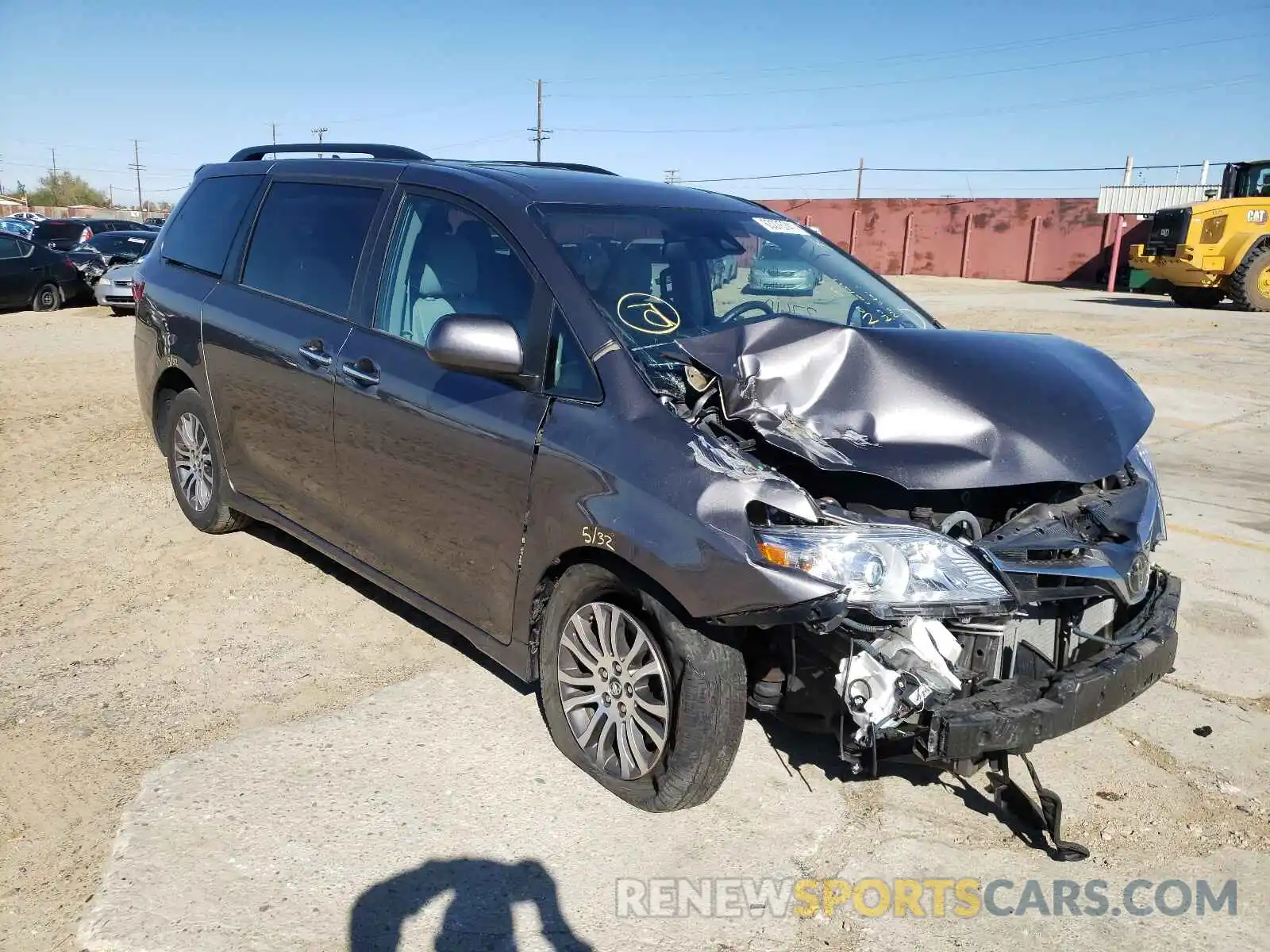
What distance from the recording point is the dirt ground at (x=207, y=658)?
3.07 metres

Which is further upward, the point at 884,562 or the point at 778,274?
the point at 778,274

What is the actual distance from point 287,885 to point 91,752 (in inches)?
42.8

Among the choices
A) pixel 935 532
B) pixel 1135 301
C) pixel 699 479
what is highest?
pixel 699 479

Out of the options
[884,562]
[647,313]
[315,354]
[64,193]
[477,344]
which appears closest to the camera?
[884,562]

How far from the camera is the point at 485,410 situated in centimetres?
339

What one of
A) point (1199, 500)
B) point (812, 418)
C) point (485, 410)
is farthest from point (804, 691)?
point (1199, 500)

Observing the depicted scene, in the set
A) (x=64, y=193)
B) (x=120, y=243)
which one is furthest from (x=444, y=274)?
(x=64, y=193)

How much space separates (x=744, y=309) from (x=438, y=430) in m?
1.27

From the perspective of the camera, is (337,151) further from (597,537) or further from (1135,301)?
(1135,301)

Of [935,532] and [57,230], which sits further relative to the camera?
[57,230]

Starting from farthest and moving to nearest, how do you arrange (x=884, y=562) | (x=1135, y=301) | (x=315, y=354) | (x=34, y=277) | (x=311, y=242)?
(x=1135, y=301)
(x=34, y=277)
(x=311, y=242)
(x=315, y=354)
(x=884, y=562)

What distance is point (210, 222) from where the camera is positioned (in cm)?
523

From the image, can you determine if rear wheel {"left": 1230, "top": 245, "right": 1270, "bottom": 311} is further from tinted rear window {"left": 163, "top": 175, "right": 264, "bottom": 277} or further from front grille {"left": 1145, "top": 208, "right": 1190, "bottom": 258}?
tinted rear window {"left": 163, "top": 175, "right": 264, "bottom": 277}

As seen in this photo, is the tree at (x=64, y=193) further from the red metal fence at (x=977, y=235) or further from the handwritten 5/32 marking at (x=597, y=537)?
the handwritten 5/32 marking at (x=597, y=537)
